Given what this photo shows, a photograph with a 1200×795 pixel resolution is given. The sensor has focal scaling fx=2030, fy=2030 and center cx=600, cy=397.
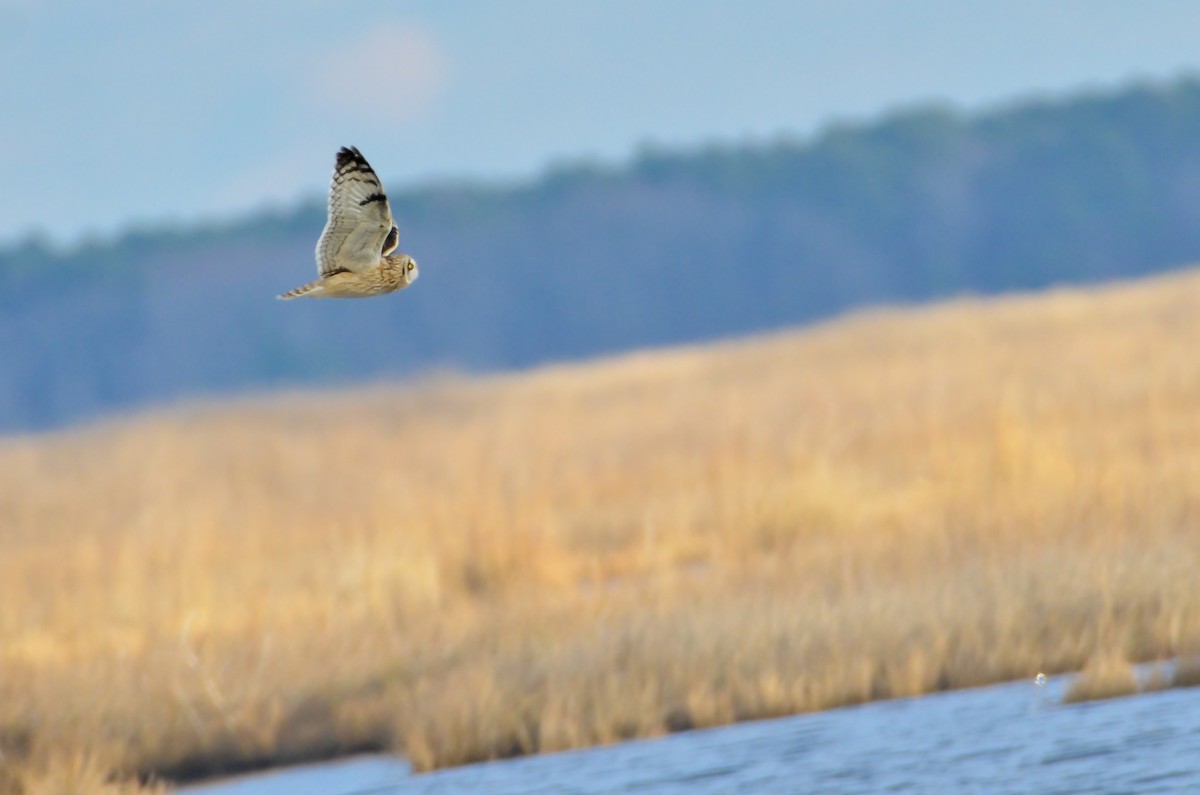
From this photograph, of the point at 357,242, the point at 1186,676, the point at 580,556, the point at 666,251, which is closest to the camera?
the point at 357,242

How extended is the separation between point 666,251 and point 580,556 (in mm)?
55986

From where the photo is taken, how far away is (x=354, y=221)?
4660 mm

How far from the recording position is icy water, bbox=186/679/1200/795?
6.07m

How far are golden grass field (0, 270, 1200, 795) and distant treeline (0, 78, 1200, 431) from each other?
4689 cm

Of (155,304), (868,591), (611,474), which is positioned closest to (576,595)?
(868,591)

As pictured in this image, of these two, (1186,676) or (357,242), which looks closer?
(357,242)

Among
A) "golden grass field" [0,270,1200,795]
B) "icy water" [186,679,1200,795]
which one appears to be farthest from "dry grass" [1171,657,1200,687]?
"golden grass field" [0,270,1200,795]

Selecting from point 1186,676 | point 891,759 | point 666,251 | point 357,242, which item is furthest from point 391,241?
point 666,251

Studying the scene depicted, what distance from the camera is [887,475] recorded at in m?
12.1

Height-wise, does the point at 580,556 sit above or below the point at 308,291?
below

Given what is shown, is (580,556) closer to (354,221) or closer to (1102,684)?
(1102,684)

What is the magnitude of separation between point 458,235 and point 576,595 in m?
58.6

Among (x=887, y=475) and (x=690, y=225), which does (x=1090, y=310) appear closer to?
(x=887, y=475)

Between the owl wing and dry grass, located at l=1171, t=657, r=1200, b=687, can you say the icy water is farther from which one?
the owl wing
